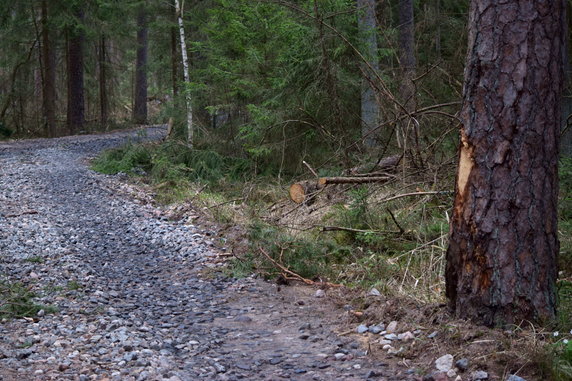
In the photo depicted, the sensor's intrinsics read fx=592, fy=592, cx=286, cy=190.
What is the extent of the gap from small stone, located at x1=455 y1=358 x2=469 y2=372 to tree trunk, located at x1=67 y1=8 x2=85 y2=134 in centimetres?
2123

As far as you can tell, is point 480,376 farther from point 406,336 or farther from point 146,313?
point 146,313

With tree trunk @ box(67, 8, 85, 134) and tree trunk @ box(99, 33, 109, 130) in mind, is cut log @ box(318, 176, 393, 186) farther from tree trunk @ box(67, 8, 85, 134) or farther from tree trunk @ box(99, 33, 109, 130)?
tree trunk @ box(99, 33, 109, 130)

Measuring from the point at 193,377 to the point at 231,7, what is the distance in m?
10.6

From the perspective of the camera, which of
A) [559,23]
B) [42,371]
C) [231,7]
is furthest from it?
[231,7]

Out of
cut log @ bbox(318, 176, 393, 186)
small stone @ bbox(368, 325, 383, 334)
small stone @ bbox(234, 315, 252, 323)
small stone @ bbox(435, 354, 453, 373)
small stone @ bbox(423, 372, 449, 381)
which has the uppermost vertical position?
cut log @ bbox(318, 176, 393, 186)

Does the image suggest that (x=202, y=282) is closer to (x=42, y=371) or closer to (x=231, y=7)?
Answer: (x=42, y=371)

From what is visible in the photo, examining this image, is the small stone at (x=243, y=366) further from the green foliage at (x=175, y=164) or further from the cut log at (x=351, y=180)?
the green foliage at (x=175, y=164)

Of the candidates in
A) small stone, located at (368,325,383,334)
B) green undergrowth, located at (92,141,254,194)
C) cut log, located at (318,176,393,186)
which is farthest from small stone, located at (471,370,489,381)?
green undergrowth, located at (92,141,254,194)

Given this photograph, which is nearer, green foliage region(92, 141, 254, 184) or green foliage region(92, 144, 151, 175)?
green foliage region(92, 141, 254, 184)

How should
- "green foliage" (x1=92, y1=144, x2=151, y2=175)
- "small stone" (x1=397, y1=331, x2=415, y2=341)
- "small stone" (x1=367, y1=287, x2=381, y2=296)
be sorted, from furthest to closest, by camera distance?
"green foliage" (x1=92, y1=144, x2=151, y2=175) < "small stone" (x1=367, y1=287, x2=381, y2=296) < "small stone" (x1=397, y1=331, x2=415, y2=341)

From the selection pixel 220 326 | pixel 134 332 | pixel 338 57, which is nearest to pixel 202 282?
pixel 220 326

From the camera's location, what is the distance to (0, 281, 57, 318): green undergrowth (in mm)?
4714

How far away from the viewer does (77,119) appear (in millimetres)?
23453

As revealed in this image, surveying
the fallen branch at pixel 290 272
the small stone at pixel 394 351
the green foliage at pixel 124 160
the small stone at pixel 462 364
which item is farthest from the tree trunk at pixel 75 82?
the small stone at pixel 462 364
